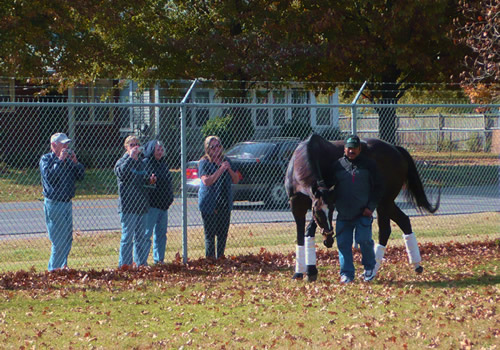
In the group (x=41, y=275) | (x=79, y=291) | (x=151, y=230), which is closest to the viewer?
(x=79, y=291)

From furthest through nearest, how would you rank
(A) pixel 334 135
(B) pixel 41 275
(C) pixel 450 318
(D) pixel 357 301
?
(A) pixel 334 135
(B) pixel 41 275
(D) pixel 357 301
(C) pixel 450 318

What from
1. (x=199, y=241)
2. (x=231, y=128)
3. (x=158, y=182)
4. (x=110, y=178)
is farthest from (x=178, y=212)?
(x=158, y=182)

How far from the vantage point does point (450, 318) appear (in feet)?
23.1

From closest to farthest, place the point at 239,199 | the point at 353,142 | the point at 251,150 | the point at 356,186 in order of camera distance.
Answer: the point at 353,142 < the point at 356,186 < the point at 239,199 < the point at 251,150

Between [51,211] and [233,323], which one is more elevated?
[51,211]

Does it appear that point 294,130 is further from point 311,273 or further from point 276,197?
point 311,273

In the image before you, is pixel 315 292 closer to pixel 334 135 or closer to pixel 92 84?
pixel 334 135

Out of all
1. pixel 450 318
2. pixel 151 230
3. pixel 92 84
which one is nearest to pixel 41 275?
pixel 151 230

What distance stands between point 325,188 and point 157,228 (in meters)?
2.77

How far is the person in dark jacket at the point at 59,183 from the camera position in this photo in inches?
373

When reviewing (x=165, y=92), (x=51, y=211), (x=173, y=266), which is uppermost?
(x=165, y=92)

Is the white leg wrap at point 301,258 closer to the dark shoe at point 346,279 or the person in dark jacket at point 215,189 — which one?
the dark shoe at point 346,279

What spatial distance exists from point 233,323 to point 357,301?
1518 mm

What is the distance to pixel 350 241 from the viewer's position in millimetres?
8906
